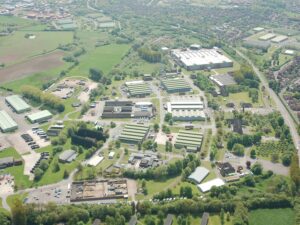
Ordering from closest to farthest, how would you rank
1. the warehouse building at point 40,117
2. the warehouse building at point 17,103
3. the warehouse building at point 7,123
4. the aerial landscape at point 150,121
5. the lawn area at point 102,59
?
1. the aerial landscape at point 150,121
2. the warehouse building at point 7,123
3. the warehouse building at point 40,117
4. the warehouse building at point 17,103
5. the lawn area at point 102,59

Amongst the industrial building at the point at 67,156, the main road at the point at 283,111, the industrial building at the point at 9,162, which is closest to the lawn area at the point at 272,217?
the main road at the point at 283,111

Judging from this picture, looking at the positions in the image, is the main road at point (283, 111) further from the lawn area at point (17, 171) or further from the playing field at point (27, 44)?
the playing field at point (27, 44)

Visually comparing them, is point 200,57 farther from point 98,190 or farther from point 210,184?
point 98,190

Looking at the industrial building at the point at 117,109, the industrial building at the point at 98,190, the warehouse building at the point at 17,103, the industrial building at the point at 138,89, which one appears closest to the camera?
the industrial building at the point at 98,190

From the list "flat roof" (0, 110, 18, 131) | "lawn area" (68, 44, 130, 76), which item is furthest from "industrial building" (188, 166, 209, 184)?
"lawn area" (68, 44, 130, 76)

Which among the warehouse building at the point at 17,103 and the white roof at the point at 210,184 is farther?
the warehouse building at the point at 17,103

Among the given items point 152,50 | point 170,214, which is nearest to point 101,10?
point 152,50

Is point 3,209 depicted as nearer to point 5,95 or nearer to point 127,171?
point 127,171
